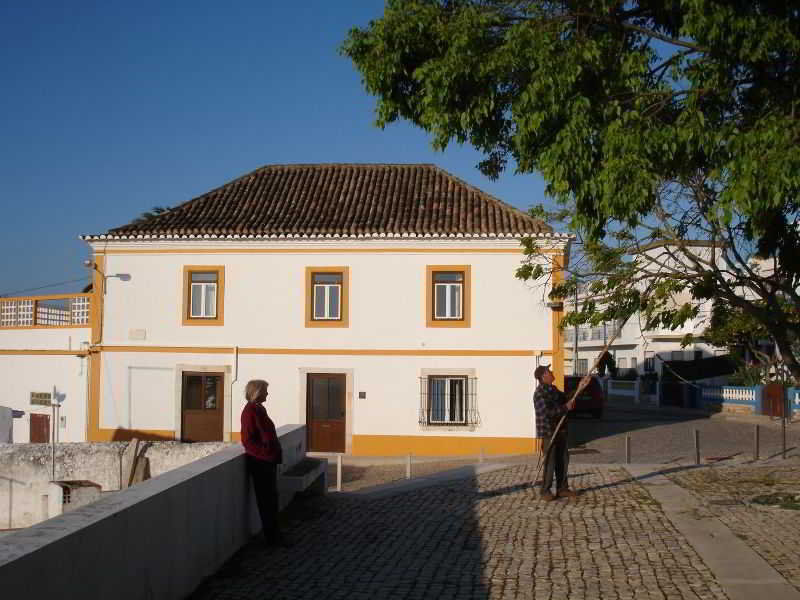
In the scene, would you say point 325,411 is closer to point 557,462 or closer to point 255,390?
point 557,462

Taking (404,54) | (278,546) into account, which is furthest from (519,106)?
(278,546)

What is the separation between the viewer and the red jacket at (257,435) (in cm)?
817

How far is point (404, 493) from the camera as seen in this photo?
39.5 ft

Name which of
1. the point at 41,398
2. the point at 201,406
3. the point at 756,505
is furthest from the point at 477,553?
the point at 41,398

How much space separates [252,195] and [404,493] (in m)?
14.3

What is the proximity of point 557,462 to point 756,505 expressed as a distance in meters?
2.27

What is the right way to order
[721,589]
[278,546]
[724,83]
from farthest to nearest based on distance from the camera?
[724,83] → [278,546] → [721,589]

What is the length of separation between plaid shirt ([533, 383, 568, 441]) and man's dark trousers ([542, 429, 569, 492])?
0.12 metres

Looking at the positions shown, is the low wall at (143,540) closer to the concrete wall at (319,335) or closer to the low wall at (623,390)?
the concrete wall at (319,335)

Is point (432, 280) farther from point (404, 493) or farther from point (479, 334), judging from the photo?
point (404, 493)

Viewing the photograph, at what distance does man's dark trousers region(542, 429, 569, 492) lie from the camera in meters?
10.5

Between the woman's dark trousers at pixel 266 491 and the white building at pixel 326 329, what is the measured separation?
13.3 meters

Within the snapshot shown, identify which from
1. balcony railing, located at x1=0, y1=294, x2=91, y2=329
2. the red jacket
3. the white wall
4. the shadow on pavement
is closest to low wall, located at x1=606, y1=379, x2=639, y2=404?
the shadow on pavement

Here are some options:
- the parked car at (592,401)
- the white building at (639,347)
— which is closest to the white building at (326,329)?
the parked car at (592,401)
